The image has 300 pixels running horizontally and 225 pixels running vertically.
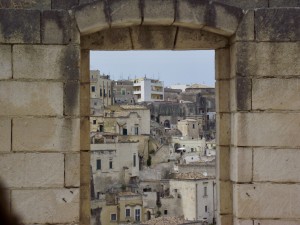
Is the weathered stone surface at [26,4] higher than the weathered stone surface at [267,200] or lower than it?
higher

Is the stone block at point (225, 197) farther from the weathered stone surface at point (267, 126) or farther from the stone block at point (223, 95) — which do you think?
the stone block at point (223, 95)

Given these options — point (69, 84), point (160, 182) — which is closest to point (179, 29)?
point (69, 84)

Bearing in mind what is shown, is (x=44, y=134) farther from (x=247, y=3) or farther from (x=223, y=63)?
(x=247, y=3)

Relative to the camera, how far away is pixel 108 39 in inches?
221

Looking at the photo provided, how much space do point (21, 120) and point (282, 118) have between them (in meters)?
2.44

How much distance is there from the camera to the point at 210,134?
78.9 m

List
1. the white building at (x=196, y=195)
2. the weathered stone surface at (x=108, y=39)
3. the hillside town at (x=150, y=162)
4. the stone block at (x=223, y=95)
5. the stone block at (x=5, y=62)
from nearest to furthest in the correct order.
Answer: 1. the stone block at (x=5, y=62)
2. the weathered stone surface at (x=108, y=39)
3. the stone block at (x=223, y=95)
4. the hillside town at (x=150, y=162)
5. the white building at (x=196, y=195)

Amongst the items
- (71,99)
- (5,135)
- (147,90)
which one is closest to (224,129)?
(71,99)

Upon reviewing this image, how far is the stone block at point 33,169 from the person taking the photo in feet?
16.5

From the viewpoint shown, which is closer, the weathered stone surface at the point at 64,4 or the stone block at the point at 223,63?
the weathered stone surface at the point at 64,4

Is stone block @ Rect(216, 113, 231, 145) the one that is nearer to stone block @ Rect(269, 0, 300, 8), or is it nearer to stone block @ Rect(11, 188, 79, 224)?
stone block @ Rect(269, 0, 300, 8)

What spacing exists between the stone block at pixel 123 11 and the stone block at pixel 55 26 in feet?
1.34

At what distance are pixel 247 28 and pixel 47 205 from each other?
249 cm

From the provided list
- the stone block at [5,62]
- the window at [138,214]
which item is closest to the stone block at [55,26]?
the stone block at [5,62]
